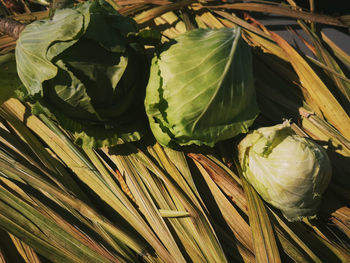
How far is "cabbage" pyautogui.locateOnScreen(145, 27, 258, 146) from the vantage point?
156 centimetres

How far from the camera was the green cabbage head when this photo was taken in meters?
1.52

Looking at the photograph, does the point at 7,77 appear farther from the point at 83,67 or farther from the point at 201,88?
the point at 201,88

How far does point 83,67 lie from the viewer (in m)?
1.57

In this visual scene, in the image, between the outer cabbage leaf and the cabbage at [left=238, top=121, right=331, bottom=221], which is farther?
the outer cabbage leaf

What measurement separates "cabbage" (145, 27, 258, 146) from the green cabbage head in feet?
0.59

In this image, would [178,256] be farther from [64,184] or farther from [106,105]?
[106,105]

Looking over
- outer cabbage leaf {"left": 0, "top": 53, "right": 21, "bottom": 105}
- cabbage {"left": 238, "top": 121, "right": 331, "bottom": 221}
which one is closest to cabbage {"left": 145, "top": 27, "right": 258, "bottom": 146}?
cabbage {"left": 238, "top": 121, "right": 331, "bottom": 221}

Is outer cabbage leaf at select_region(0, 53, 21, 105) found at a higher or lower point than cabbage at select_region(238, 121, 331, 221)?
higher

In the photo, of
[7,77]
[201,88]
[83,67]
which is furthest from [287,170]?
[7,77]

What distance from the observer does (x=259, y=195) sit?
1.74 metres

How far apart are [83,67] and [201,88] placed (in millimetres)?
612

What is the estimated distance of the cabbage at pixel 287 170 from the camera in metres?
1.50

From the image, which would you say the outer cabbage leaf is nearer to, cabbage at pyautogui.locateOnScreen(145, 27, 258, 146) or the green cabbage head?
the green cabbage head

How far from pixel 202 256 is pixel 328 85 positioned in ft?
4.79
